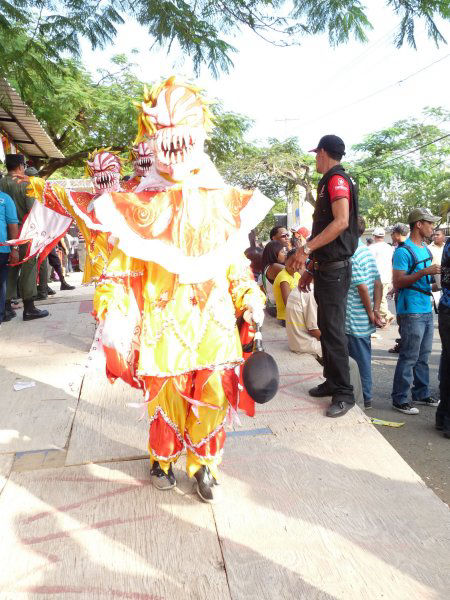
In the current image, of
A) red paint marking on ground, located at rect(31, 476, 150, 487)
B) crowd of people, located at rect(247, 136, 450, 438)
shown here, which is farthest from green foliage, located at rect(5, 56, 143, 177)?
red paint marking on ground, located at rect(31, 476, 150, 487)

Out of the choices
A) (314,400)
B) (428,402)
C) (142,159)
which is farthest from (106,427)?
(428,402)

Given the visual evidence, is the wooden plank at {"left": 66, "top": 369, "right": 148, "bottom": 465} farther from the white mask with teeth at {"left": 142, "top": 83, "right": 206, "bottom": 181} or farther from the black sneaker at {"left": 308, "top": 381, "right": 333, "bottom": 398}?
the white mask with teeth at {"left": 142, "top": 83, "right": 206, "bottom": 181}

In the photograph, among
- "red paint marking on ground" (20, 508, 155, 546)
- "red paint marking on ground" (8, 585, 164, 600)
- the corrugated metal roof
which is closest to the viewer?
"red paint marking on ground" (8, 585, 164, 600)

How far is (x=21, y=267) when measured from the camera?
679cm

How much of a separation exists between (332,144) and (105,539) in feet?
9.08

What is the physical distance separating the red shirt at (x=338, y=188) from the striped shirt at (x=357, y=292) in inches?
42.3

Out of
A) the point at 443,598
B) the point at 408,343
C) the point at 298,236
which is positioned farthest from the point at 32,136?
the point at 443,598

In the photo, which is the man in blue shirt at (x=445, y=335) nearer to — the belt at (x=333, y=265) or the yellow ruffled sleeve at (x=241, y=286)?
the belt at (x=333, y=265)

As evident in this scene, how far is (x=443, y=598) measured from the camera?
6.24ft

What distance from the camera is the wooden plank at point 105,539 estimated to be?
198cm

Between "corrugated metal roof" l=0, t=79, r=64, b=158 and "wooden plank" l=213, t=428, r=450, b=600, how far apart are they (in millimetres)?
Result: 6750

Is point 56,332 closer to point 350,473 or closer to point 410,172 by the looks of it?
point 350,473

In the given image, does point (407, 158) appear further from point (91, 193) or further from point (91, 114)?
point (91, 193)

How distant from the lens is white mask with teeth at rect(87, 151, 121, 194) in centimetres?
464
